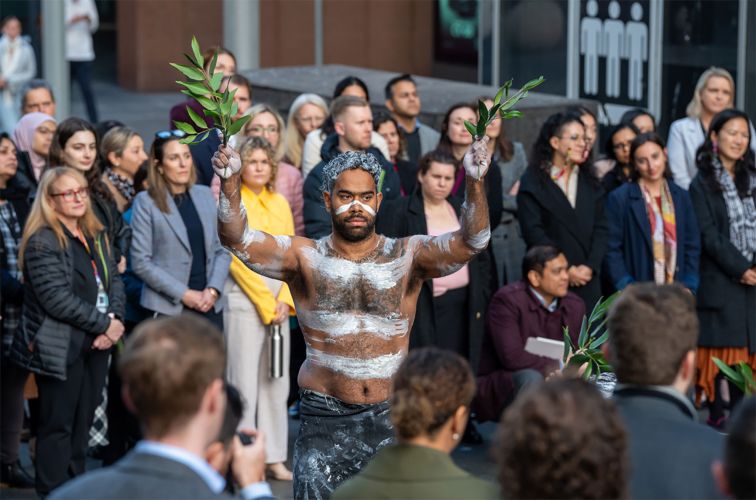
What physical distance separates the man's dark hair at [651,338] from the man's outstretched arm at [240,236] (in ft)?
6.68

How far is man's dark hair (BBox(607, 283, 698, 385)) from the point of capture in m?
3.69

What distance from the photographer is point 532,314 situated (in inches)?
320

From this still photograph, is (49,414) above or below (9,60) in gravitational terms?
below

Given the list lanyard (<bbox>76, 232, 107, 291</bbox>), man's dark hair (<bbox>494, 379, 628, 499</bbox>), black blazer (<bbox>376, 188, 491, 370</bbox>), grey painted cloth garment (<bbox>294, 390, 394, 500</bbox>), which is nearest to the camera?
man's dark hair (<bbox>494, 379, 628, 499</bbox>)

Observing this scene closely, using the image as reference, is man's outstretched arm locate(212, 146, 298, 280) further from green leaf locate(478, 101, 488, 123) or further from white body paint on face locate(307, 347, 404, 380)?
green leaf locate(478, 101, 488, 123)

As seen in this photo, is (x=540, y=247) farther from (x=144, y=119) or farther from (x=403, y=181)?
(x=144, y=119)

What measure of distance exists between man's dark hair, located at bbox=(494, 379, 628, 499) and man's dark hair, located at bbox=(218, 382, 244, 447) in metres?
0.70

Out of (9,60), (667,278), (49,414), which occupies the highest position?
(9,60)

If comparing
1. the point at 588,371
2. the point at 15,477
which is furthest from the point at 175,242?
the point at 588,371

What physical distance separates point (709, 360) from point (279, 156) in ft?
9.75

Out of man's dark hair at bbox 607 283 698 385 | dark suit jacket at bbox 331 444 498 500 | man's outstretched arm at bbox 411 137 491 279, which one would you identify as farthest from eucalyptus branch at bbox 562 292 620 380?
dark suit jacket at bbox 331 444 498 500

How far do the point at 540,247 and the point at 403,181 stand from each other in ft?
3.97

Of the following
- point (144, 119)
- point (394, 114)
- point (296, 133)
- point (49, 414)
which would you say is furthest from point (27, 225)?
point (144, 119)

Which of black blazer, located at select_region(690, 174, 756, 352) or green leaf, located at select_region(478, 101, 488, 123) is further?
black blazer, located at select_region(690, 174, 756, 352)
